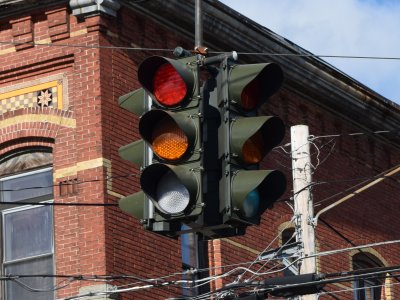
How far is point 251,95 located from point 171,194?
37.4 inches

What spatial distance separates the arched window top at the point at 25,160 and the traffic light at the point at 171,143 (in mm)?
10784

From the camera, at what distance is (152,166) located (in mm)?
9344

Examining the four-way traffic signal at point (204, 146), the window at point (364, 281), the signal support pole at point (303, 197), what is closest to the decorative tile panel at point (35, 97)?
the signal support pole at point (303, 197)

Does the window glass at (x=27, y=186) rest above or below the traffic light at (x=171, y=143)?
above

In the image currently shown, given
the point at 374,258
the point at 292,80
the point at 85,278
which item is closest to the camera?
the point at 85,278

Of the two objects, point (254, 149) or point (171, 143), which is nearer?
point (171, 143)

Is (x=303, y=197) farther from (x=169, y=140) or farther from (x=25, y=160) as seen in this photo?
(x=169, y=140)

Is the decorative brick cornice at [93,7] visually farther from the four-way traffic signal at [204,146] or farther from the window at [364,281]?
the four-way traffic signal at [204,146]

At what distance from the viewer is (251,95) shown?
9.70 meters

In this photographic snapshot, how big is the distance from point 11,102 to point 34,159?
0.95 m

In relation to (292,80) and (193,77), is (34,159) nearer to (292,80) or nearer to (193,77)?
(292,80)

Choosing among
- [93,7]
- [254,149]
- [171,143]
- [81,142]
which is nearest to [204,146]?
[171,143]

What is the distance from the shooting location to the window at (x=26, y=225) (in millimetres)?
20000

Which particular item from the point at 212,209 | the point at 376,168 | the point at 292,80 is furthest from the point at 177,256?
the point at 212,209
